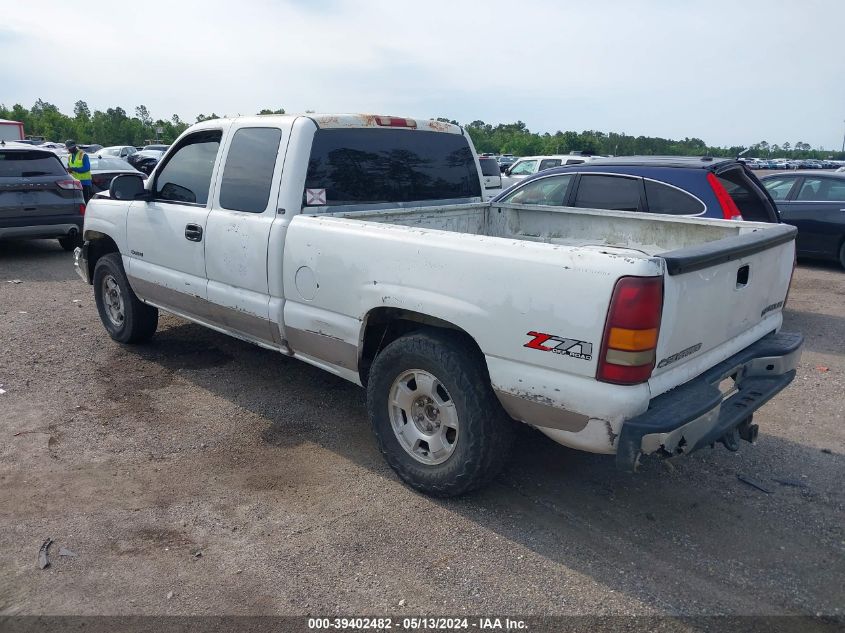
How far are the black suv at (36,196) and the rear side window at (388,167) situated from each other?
25.8 feet

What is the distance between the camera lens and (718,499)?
3814mm

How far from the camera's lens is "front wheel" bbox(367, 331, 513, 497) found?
343 cm

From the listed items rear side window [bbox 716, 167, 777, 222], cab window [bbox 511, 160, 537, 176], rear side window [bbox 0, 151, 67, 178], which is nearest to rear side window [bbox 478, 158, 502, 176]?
cab window [bbox 511, 160, 537, 176]

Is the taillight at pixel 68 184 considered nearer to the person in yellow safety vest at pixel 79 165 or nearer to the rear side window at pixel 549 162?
the person in yellow safety vest at pixel 79 165

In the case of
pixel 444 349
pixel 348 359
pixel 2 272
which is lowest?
pixel 2 272

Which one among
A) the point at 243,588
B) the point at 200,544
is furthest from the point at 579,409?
the point at 200,544

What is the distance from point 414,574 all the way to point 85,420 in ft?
9.43

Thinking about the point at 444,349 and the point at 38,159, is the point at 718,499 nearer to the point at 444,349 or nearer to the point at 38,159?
the point at 444,349

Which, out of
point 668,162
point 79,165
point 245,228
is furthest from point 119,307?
point 79,165

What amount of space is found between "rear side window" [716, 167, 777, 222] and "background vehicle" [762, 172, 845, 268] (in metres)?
4.18

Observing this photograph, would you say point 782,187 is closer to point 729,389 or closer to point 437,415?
point 729,389

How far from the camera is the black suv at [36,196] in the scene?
33.2ft

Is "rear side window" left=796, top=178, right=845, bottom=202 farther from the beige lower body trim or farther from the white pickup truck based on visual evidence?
the beige lower body trim

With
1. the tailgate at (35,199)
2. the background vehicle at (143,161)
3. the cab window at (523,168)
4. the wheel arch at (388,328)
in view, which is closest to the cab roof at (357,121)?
the wheel arch at (388,328)
